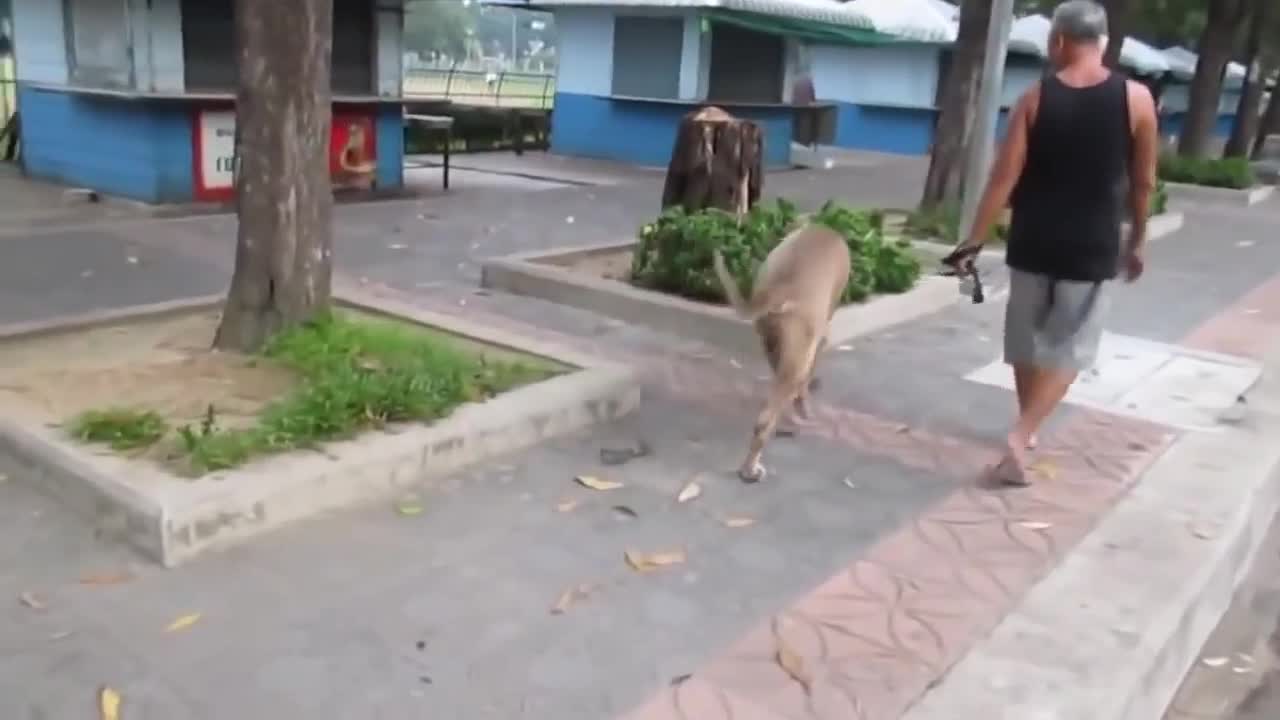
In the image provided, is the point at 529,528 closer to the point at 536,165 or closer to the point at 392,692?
the point at 392,692

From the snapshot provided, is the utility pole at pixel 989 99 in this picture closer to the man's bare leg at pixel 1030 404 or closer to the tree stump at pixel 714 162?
the tree stump at pixel 714 162

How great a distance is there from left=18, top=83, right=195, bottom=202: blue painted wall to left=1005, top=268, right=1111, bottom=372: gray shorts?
29.7 ft

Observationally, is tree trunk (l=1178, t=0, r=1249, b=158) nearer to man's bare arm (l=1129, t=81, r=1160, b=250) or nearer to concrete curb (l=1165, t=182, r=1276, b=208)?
concrete curb (l=1165, t=182, r=1276, b=208)

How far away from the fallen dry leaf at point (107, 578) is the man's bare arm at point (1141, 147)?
3816 millimetres

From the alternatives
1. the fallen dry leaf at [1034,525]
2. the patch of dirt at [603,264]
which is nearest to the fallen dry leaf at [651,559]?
the fallen dry leaf at [1034,525]

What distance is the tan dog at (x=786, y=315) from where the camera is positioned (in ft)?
15.7

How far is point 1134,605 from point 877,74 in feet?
78.1

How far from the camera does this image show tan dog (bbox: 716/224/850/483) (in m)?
4.80

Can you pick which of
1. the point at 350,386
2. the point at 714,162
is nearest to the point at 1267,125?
the point at 714,162

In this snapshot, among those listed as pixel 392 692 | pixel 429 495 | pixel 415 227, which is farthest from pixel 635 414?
pixel 415 227

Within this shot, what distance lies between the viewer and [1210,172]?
18094 mm

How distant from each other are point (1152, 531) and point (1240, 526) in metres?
0.45

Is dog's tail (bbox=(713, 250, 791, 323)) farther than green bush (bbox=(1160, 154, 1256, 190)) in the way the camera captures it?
No

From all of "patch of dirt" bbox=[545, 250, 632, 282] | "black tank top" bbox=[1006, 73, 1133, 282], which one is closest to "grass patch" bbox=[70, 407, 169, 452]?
"black tank top" bbox=[1006, 73, 1133, 282]
